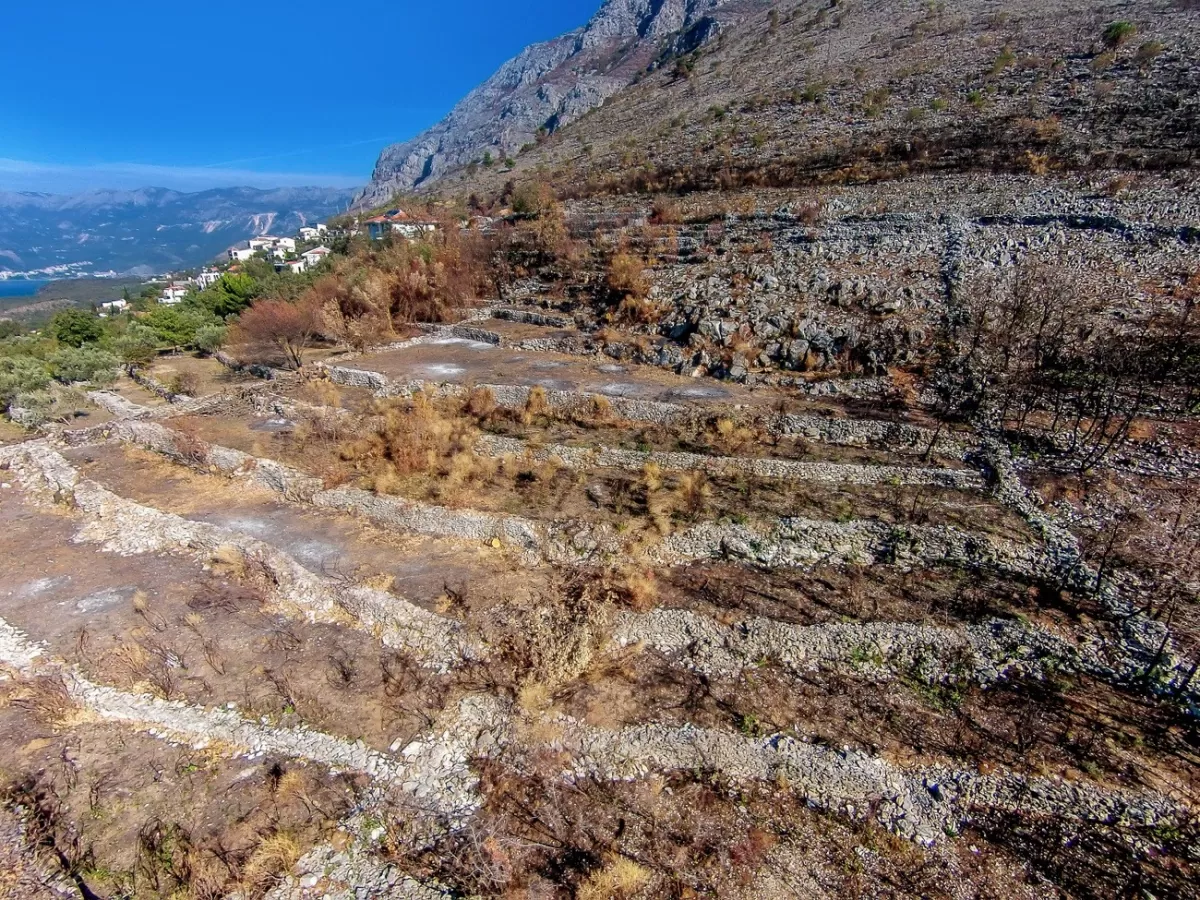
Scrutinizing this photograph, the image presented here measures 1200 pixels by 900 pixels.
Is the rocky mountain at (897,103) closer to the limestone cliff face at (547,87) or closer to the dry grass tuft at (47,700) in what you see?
the dry grass tuft at (47,700)

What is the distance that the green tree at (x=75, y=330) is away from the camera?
88.2 ft

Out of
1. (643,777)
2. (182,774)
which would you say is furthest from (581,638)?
(182,774)

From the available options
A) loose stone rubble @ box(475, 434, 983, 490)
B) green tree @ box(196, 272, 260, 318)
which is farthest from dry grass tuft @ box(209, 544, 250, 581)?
green tree @ box(196, 272, 260, 318)

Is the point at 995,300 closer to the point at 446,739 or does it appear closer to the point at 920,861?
the point at 920,861

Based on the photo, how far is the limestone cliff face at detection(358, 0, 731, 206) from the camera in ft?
294

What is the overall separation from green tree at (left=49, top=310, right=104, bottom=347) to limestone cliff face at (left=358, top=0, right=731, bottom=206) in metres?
60.1

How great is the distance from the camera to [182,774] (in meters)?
5.89

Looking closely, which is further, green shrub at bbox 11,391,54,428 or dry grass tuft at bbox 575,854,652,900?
green shrub at bbox 11,391,54,428

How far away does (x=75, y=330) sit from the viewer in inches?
1078

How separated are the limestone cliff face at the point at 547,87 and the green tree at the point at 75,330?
197 ft

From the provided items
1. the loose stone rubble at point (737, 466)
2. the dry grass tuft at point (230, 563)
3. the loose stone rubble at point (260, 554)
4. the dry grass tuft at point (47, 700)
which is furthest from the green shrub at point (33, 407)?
the loose stone rubble at point (737, 466)

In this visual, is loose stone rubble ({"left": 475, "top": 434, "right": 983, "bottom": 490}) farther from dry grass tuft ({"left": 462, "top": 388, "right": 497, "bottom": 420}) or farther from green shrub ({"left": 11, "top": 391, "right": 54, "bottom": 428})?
green shrub ({"left": 11, "top": 391, "right": 54, "bottom": 428})

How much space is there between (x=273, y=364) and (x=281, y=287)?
7706mm

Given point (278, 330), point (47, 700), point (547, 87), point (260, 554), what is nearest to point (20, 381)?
point (278, 330)
